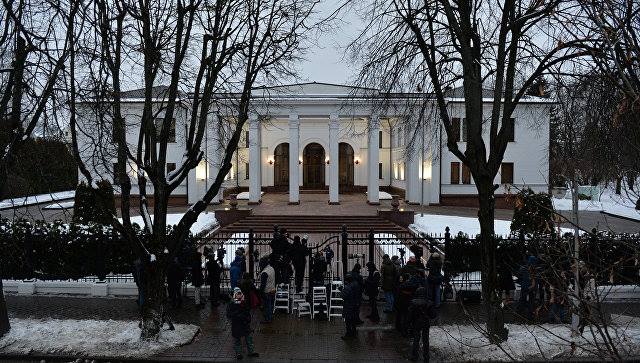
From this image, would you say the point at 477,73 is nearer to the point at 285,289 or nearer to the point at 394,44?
the point at 394,44

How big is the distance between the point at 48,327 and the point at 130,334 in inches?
75.6

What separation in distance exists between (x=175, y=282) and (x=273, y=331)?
124 inches

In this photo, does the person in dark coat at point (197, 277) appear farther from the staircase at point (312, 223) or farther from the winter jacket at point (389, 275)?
the staircase at point (312, 223)

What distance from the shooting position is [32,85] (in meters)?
8.39

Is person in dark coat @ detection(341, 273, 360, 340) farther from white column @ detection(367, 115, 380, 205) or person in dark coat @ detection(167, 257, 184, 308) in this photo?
white column @ detection(367, 115, 380, 205)

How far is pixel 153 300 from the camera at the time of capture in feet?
30.2

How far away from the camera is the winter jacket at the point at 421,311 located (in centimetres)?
797

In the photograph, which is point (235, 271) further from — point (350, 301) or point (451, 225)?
point (451, 225)

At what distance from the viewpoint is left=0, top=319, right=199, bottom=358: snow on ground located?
856 cm

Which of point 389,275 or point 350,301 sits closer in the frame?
point 350,301

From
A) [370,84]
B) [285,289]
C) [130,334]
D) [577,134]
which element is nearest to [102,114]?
[130,334]

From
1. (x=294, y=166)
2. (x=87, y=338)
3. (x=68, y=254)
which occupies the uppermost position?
(x=294, y=166)

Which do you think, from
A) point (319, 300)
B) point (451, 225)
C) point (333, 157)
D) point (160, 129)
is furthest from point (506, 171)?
point (319, 300)

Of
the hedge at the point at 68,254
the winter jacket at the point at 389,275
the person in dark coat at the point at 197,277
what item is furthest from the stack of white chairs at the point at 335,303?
the hedge at the point at 68,254
